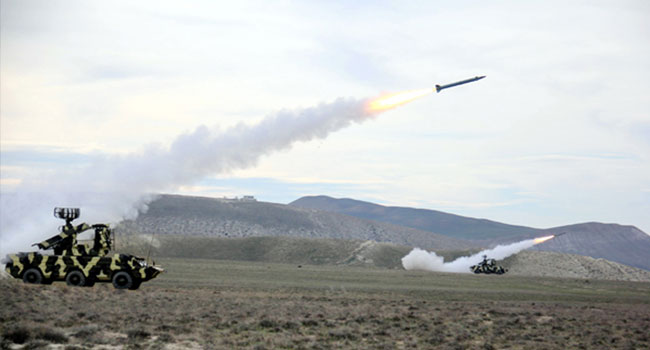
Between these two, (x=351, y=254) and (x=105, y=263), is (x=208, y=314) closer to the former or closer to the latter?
(x=105, y=263)

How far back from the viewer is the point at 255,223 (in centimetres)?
16350

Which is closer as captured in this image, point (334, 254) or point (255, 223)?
point (334, 254)

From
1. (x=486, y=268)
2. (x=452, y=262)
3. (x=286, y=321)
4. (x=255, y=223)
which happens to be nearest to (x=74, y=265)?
(x=286, y=321)

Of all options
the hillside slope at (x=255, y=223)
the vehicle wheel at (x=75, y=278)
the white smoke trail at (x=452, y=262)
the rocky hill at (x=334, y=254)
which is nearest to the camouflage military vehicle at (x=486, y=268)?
the white smoke trail at (x=452, y=262)

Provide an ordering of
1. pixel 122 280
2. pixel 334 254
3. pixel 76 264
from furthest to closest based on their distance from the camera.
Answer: pixel 334 254 < pixel 122 280 < pixel 76 264

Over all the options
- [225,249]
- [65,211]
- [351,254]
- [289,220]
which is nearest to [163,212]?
[289,220]

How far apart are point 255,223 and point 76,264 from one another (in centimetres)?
12992

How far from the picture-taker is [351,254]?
108 meters

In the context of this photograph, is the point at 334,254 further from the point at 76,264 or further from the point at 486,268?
the point at 76,264

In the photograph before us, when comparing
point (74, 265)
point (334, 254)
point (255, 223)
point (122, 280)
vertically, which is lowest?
point (122, 280)

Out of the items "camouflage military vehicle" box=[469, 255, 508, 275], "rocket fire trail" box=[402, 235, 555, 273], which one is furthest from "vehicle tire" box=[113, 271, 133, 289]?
"rocket fire trail" box=[402, 235, 555, 273]

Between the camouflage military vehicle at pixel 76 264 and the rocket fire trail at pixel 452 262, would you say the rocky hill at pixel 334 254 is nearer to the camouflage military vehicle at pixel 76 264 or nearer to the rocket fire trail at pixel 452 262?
the rocket fire trail at pixel 452 262

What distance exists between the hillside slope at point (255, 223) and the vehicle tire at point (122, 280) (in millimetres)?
92961

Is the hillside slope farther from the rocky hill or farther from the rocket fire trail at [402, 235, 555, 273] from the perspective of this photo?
the rocket fire trail at [402, 235, 555, 273]
